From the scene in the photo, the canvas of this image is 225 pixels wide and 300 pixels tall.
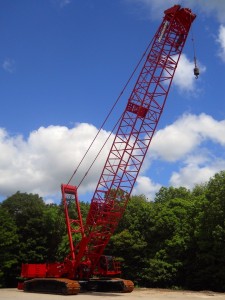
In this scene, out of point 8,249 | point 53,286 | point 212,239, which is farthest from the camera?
point 8,249

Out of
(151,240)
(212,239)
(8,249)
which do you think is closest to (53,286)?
(212,239)

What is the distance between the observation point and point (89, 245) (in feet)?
102

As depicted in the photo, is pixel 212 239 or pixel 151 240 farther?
pixel 151 240

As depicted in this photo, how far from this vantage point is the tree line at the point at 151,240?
121ft

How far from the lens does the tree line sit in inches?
1451

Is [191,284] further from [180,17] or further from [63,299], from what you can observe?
[180,17]

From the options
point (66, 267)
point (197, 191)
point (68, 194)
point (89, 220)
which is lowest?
point (66, 267)

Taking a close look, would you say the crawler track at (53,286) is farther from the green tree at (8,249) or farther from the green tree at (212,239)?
the green tree at (212,239)

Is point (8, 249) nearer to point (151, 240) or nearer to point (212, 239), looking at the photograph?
point (151, 240)

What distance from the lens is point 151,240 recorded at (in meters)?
43.8

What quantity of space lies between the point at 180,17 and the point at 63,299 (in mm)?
21193

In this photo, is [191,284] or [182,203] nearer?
[191,284]

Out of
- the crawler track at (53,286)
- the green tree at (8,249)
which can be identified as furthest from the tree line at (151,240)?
the crawler track at (53,286)

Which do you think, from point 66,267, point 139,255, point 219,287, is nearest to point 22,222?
point 139,255
